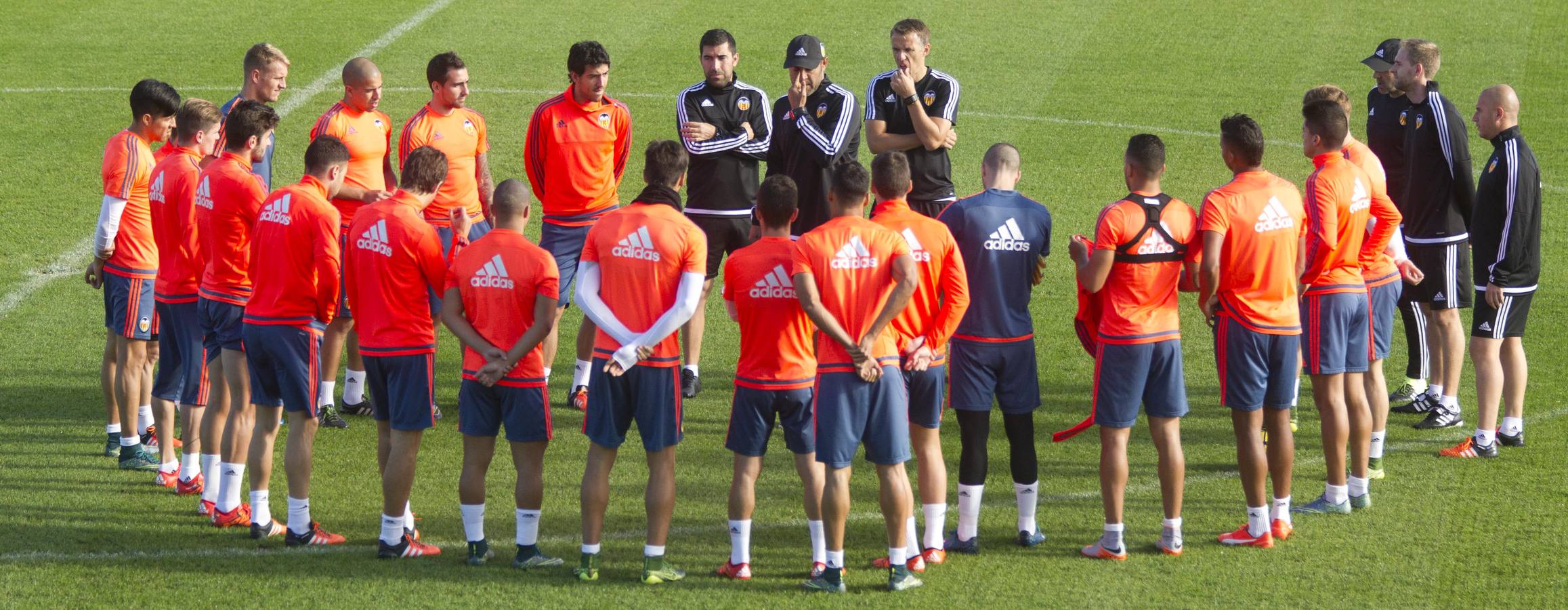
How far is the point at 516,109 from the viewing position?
16.3 metres

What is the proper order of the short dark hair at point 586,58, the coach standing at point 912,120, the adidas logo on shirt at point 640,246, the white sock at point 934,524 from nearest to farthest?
the adidas logo on shirt at point 640,246 < the white sock at point 934,524 < the coach standing at point 912,120 < the short dark hair at point 586,58

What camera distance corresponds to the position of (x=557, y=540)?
7.61 m

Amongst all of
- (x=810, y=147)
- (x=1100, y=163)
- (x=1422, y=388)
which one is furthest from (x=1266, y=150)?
(x=810, y=147)

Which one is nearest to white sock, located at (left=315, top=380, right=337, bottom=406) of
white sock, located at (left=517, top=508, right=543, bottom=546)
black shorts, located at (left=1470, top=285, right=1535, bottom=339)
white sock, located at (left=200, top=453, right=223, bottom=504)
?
white sock, located at (left=200, top=453, right=223, bottom=504)

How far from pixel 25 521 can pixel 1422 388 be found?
8661 millimetres

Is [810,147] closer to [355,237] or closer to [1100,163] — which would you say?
[355,237]

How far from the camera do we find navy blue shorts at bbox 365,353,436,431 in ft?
23.1

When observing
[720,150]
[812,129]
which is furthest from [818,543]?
[720,150]

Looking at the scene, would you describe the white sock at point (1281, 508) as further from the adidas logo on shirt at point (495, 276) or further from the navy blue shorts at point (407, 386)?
the navy blue shorts at point (407, 386)

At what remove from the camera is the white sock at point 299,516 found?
734 cm

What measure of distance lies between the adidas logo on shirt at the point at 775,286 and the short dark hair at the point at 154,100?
3916 millimetres

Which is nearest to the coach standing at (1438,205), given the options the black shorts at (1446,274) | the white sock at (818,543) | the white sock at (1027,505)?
the black shorts at (1446,274)

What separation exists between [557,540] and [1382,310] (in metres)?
4.94

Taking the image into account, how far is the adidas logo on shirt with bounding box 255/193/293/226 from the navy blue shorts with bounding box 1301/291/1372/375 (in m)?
5.25
